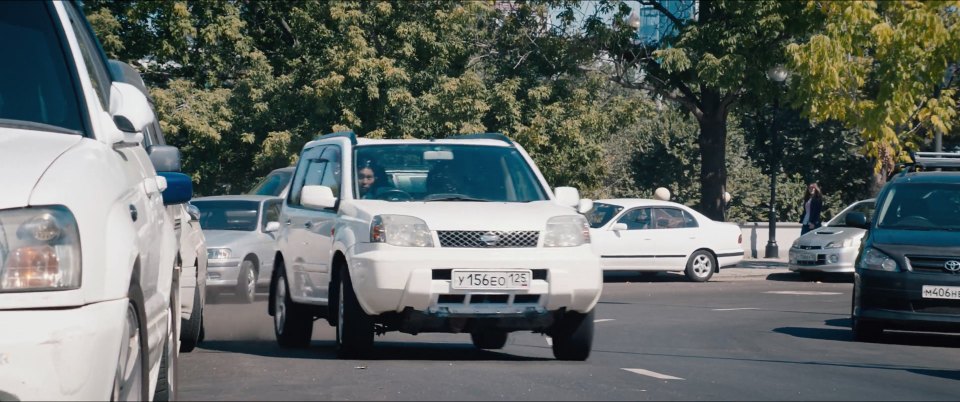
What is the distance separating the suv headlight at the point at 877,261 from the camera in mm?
12922

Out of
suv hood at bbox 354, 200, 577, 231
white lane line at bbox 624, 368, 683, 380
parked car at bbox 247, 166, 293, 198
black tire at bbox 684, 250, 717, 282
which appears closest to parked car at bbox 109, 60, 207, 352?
suv hood at bbox 354, 200, 577, 231

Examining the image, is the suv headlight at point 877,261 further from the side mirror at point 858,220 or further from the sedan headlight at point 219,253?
the sedan headlight at point 219,253

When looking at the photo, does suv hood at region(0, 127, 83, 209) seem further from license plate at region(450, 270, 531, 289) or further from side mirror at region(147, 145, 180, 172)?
license plate at region(450, 270, 531, 289)

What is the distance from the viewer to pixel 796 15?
30312mm

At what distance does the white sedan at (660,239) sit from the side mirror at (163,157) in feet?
61.4

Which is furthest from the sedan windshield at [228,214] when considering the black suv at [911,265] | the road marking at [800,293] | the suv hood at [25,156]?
the suv hood at [25,156]

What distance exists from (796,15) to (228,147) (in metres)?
15.0

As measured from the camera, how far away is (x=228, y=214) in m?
19.7

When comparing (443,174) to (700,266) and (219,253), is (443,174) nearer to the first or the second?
(219,253)

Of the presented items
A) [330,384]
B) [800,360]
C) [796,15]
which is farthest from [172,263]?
[796,15]

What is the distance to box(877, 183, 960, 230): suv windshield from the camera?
44.5ft

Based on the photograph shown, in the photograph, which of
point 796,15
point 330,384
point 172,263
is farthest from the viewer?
point 796,15

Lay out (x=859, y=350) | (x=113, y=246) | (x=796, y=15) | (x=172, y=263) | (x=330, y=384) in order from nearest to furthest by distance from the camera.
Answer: (x=113, y=246) → (x=172, y=263) → (x=330, y=384) → (x=859, y=350) → (x=796, y=15)

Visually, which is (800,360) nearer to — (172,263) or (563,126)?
(172,263)
